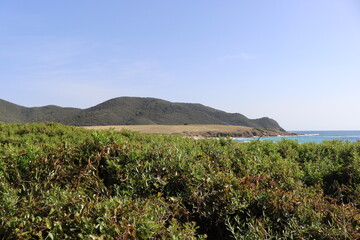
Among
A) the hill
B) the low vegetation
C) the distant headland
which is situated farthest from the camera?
the hill

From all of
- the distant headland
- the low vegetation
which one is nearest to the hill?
the distant headland

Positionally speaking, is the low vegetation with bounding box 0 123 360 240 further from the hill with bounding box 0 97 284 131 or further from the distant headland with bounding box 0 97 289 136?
the hill with bounding box 0 97 284 131

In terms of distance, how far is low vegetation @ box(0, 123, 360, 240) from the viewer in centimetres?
199

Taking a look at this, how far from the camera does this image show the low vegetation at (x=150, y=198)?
6.52 feet

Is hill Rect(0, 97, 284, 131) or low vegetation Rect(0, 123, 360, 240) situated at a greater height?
hill Rect(0, 97, 284, 131)

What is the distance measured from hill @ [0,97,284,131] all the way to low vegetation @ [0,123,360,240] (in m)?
111

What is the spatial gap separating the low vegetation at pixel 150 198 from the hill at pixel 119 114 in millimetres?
111445

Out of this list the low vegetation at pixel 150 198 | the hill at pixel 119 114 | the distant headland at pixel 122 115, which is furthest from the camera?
the hill at pixel 119 114

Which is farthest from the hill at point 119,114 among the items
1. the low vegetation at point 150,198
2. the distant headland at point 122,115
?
the low vegetation at point 150,198

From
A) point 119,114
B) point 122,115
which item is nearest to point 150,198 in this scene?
point 122,115

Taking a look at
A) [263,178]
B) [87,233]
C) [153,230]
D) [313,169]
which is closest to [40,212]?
[87,233]

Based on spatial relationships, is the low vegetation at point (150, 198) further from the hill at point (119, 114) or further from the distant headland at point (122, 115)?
the hill at point (119, 114)

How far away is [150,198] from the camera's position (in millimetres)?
2619

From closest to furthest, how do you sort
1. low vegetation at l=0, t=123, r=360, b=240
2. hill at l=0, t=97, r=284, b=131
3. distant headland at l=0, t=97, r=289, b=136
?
low vegetation at l=0, t=123, r=360, b=240, distant headland at l=0, t=97, r=289, b=136, hill at l=0, t=97, r=284, b=131
